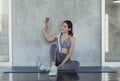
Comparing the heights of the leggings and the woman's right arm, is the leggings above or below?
below

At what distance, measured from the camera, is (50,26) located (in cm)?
730

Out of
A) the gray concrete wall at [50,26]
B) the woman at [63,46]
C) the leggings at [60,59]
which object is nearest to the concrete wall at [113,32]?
the gray concrete wall at [50,26]

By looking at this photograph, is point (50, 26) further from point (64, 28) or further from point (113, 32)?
point (113, 32)

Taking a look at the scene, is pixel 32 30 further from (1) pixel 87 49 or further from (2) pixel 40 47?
(1) pixel 87 49

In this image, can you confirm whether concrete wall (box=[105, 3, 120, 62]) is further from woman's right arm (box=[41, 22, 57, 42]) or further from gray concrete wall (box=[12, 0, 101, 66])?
woman's right arm (box=[41, 22, 57, 42])

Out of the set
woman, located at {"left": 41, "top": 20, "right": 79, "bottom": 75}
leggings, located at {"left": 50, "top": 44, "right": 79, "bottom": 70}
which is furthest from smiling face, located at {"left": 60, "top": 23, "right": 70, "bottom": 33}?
leggings, located at {"left": 50, "top": 44, "right": 79, "bottom": 70}

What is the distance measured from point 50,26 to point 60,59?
89cm

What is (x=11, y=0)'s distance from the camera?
7.25 m

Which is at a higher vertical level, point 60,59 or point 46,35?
point 46,35

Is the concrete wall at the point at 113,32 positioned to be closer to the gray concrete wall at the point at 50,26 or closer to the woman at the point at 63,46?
the gray concrete wall at the point at 50,26

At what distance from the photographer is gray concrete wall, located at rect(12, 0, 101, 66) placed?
7.28m

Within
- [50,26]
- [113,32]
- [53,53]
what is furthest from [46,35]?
[113,32]

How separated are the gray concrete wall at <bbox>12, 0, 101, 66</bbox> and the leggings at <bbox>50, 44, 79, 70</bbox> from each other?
508 millimetres

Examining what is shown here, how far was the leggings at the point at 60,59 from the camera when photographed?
6.44 metres
